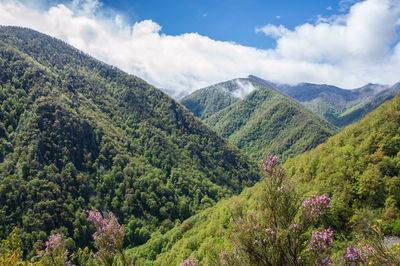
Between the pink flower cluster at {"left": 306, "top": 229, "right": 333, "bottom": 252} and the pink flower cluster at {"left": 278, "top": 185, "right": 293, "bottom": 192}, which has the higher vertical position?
the pink flower cluster at {"left": 278, "top": 185, "right": 293, "bottom": 192}

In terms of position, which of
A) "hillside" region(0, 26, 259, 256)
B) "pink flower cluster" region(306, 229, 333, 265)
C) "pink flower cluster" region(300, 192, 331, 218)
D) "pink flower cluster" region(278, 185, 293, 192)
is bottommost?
"hillside" region(0, 26, 259, 256)

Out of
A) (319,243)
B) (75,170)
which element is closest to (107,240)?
(319,243)

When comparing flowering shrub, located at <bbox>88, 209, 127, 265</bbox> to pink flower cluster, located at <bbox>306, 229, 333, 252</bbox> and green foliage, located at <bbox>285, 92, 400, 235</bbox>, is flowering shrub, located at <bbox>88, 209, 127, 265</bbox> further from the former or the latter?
green foliage, located at <bbox>285, 92, 400, 235</bbox>

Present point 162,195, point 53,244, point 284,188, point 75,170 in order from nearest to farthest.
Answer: point 284,188 → point 53,244 → point 75,170 → point 162,195

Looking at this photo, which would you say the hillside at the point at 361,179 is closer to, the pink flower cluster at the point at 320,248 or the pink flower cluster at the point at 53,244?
the pink flower cluster at the point at 320,248

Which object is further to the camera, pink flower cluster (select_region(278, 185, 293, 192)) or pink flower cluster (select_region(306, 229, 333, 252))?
pink flower cluster (select_region(306, 229, 333, 252))

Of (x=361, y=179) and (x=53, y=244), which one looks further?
(x=361, y=179)

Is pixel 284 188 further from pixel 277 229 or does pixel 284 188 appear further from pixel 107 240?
pixel 107 240

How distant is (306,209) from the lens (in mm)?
9977

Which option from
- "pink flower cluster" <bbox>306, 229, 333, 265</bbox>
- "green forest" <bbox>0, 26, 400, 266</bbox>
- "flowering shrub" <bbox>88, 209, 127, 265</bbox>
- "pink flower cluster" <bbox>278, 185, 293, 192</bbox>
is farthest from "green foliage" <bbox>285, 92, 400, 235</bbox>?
"flowering shrub" <bbox>88, 209, 127, 265</bbox>

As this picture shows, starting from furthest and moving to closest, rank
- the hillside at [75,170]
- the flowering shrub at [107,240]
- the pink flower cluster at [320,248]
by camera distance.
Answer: the hillside at [75,170]
the flowering shrub at [107,240]
the pink flower cluster at [320,248]

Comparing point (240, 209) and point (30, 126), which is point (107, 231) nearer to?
point (240, 209)

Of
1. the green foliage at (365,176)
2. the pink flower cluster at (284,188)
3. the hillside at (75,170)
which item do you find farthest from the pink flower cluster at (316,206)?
the hillside at (75,170)

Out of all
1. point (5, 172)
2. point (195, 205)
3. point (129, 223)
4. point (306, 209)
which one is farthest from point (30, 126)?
point (306, 209)
